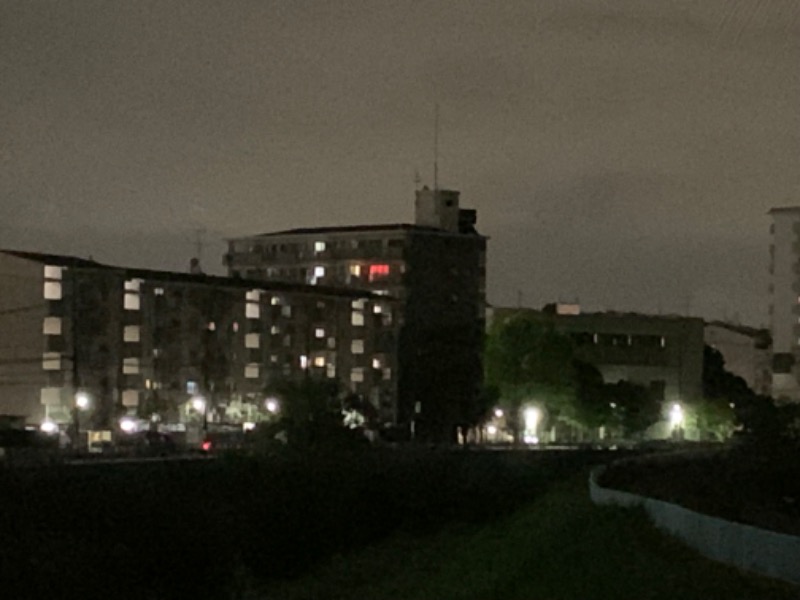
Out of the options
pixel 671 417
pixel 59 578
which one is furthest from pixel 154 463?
pixel 671 417

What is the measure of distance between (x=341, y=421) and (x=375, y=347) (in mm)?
25664

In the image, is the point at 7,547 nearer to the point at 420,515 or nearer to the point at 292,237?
the point at 420,515

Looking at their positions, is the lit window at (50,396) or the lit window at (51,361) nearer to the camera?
the lit window at (51,361)

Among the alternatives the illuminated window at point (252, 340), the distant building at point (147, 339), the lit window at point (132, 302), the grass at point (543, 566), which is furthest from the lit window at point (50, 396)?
the grass at point (543, 566)

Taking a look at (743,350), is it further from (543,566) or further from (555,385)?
(543,566)

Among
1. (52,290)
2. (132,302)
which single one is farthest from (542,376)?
(52,290)

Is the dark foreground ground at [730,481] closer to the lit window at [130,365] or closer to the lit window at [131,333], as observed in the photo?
the lit window at [130,365]

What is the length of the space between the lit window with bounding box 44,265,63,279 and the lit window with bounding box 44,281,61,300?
24 cm

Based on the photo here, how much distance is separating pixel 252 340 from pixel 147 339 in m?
6.37

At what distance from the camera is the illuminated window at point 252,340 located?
61438 mm

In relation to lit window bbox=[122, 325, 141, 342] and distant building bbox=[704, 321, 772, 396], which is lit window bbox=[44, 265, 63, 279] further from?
distant building bbox=[704, 321, 772, 396]

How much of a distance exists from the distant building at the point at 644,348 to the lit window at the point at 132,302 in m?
28.4

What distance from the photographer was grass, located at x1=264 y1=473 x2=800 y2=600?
693 inches

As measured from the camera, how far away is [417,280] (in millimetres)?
74125
